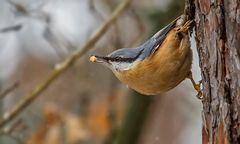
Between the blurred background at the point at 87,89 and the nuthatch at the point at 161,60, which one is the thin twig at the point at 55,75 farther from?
the nuthatch at the point at 161,60

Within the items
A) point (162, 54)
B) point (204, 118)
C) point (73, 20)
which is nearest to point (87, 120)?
point (73, 20)

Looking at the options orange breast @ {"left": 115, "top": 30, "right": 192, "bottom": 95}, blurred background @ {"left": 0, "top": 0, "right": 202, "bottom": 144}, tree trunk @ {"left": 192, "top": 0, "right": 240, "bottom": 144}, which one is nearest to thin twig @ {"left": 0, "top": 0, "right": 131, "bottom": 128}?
blurred background @ {"left": 0, "top": 0, "right": 202, "bottom": 144}

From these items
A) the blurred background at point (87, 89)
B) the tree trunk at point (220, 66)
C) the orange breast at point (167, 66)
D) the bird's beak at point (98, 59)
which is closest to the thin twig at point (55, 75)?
the blurred background at point (87, 89)

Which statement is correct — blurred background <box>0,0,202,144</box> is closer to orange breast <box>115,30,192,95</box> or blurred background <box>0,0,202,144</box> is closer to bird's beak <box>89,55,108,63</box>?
bird's beak <box>89,55,108,63</box>

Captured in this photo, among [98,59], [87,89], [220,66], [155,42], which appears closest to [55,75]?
[98,59]

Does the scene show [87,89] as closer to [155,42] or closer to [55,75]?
[55,75]

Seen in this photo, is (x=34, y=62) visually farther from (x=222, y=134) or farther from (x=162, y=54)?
(x=222, y=134)
